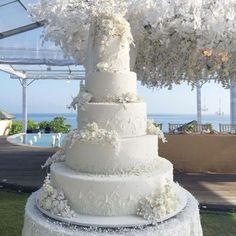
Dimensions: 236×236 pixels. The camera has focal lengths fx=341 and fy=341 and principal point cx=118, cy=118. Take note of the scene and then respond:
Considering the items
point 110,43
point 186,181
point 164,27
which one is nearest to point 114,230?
point 110,43

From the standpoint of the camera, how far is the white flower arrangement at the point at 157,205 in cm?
267

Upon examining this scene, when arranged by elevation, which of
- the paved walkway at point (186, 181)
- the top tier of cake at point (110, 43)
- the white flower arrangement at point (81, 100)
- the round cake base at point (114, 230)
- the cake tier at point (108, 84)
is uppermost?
the top tier of cake at point (110, 43)

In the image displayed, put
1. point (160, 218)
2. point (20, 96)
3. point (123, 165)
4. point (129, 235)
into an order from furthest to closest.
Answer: point (20, 96), point (123, 165), point (160, 218), point (129, 235)

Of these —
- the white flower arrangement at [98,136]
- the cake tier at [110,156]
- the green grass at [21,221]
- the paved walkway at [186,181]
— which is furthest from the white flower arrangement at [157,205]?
the paved walkway at [186,181]

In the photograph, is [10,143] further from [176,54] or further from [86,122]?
[86,122]

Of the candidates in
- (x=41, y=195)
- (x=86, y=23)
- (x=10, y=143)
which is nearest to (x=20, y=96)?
(x=10, y=143)

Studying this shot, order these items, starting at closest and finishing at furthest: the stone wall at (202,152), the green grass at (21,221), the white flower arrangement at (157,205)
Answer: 1. the white flower arrangement at (157,205)
2. the green grass at (21,221)
3. the stone wall at (202,152)

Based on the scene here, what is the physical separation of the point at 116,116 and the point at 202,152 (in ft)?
18.2

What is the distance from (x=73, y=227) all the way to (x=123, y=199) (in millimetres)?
445

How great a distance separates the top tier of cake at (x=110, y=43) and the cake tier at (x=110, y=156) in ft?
2.19

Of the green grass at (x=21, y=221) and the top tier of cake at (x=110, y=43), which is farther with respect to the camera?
the green grass at (x=21, y=221)

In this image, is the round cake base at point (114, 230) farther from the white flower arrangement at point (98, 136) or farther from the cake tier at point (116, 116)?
the cake tier at point (116, 116)

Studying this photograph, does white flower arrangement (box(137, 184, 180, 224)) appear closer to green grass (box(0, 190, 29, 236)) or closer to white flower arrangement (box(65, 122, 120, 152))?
white flower arrangement (box(65, 122, 120, 152))

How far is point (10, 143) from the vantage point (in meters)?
13.6
